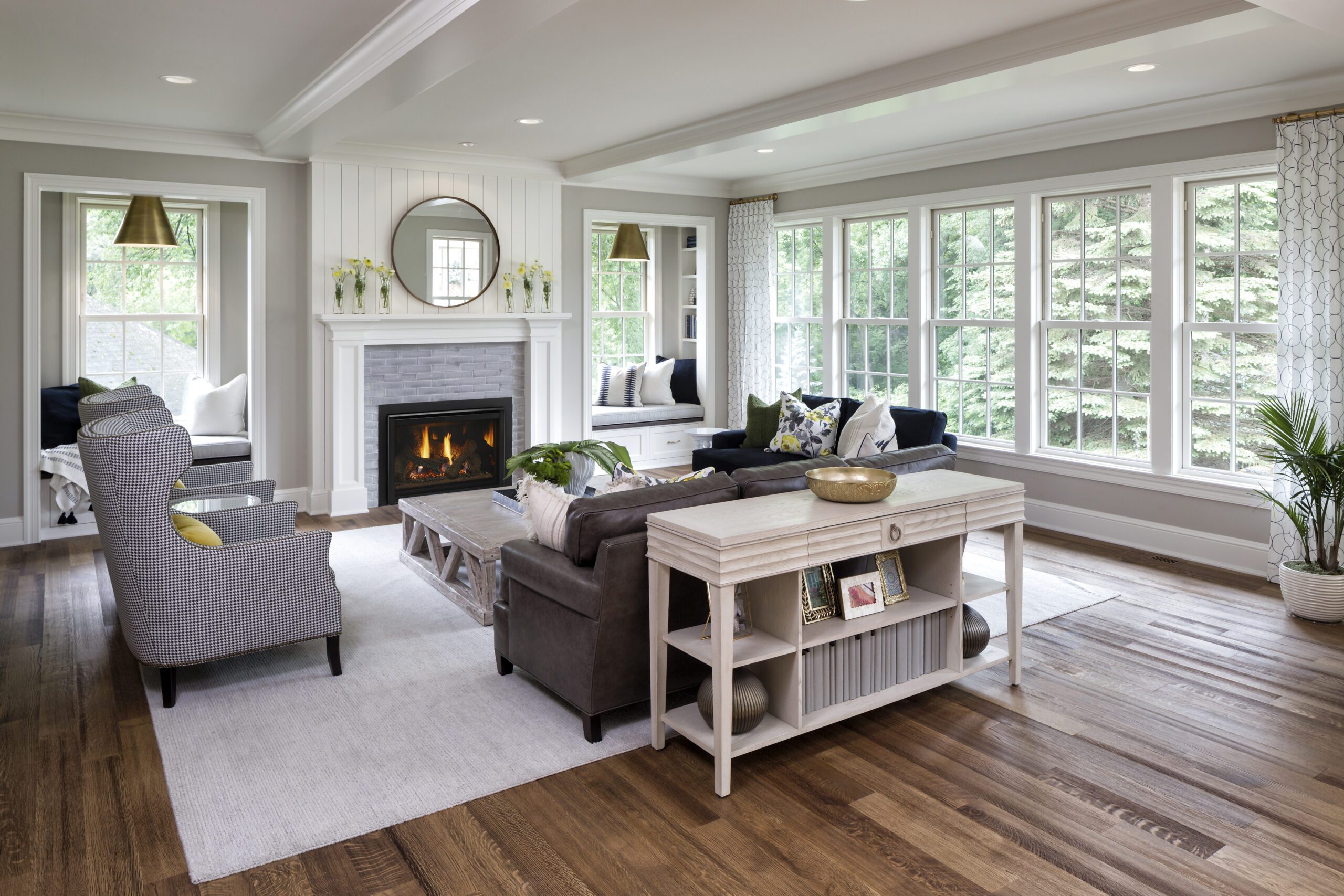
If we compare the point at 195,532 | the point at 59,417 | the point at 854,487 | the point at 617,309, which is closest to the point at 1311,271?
the point at 854,487

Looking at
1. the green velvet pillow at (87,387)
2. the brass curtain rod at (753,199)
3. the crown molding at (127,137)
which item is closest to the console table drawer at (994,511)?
the brass curtain rod at (753,199)

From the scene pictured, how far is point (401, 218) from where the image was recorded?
6.96 m

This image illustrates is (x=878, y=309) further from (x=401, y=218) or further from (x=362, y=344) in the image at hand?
(x=362, y=344)

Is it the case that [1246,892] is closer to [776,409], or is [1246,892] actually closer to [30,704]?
[30,704]

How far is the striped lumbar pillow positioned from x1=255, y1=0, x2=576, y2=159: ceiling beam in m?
3.79

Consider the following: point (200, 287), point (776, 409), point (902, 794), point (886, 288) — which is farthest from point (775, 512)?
point (200, 287)

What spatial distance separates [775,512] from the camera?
3.04 metres

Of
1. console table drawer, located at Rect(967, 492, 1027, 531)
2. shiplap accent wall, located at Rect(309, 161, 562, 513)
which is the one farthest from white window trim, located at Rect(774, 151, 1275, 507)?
console table drawer, located at Rect(967, 492, 1027, 531)

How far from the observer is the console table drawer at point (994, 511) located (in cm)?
339

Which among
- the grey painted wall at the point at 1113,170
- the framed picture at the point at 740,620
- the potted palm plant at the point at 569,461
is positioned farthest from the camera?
the grey painted wall at the point at 1113,170

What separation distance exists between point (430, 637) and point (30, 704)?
1.48m

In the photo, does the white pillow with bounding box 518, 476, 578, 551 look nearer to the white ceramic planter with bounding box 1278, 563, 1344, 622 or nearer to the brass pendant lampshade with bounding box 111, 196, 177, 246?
the white ceramic planter with bounding box 1278, 563, 1344, 622

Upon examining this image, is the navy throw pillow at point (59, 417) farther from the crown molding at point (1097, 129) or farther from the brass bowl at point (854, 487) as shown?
the brass bowl at point (854, 487)

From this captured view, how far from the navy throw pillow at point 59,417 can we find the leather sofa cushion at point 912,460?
18.6ft
